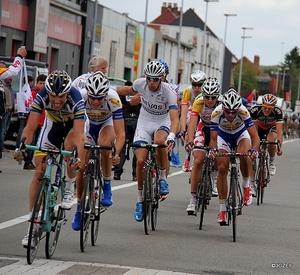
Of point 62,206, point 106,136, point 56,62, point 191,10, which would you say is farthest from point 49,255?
point 191,10

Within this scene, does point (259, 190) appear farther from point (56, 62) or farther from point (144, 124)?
point (56, 62)

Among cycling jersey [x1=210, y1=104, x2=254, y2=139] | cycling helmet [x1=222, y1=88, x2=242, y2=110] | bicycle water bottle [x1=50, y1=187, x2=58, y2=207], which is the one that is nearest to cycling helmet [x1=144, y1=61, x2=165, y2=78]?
cycling helmet [x1=222, y1=88, x2=242, y2=110]

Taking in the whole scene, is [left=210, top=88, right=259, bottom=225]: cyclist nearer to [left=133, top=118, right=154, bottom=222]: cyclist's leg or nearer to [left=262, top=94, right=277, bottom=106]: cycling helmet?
[left=133, top=118, right=154, bottom=222]: cyclist's leg

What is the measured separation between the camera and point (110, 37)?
63.2m

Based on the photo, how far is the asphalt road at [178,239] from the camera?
9.64 metres

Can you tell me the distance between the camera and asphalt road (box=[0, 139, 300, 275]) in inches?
380

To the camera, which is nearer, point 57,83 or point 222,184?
point 57,83

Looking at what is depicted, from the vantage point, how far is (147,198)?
11.8 meters

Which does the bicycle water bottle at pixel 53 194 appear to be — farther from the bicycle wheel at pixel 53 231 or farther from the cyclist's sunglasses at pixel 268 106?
the cyclist's sunglasses at pixel 268 106

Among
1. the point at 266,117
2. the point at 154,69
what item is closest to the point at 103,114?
the point at 154,69

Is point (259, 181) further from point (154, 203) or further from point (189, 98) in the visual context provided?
point (154, 203)

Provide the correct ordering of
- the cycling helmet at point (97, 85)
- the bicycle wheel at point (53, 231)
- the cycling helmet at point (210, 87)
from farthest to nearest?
1. the cycling helmet at point (210, 87)
2. the cycling helmet at point (97, 85)
3. the bicycle wheel at point (53, 231)

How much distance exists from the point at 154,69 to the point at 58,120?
2485mm

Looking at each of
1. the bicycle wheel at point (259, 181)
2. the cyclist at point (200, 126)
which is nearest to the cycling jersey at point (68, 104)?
the cyclist at point (200, 126)
